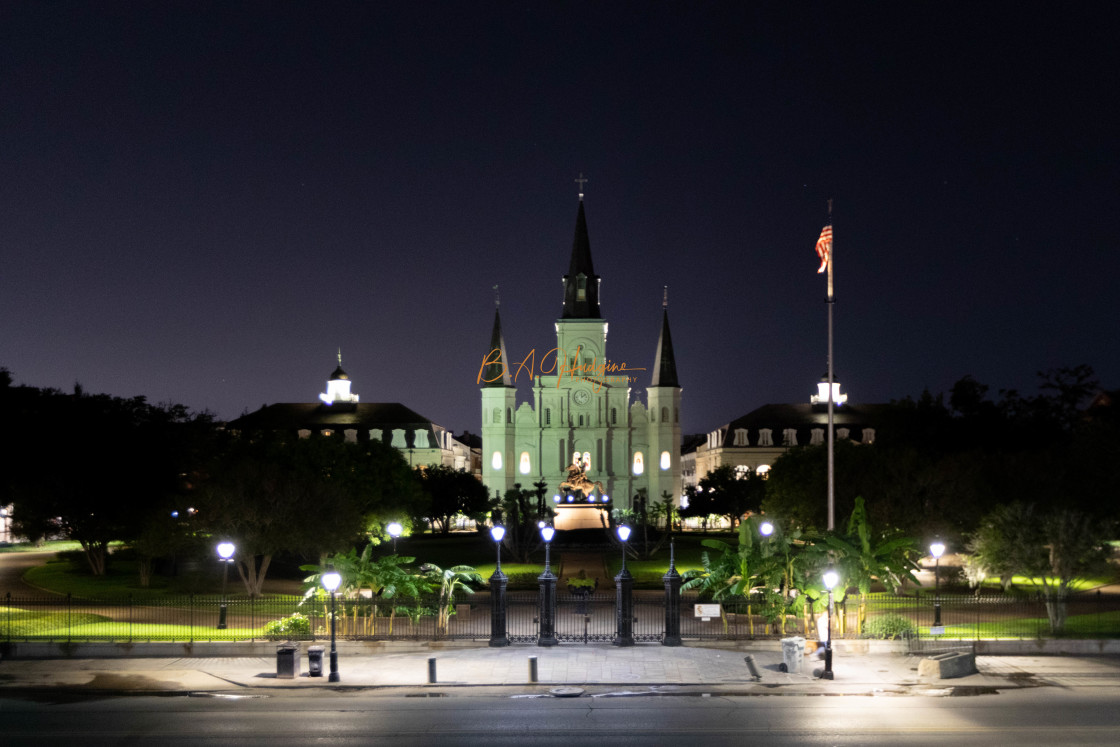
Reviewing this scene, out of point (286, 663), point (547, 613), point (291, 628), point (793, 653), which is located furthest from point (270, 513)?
point (793, 653)

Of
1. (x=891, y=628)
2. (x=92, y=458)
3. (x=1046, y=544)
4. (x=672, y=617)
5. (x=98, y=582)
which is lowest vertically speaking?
(x=98, y=582)

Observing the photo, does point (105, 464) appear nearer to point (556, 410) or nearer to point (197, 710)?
point (197, 710)

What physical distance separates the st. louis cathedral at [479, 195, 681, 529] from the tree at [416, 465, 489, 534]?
20.0 m

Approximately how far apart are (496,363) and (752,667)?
10199cm

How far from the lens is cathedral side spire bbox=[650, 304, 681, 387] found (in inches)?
5044

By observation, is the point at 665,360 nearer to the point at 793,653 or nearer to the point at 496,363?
the point at 496,363

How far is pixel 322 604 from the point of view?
28594 millimetres

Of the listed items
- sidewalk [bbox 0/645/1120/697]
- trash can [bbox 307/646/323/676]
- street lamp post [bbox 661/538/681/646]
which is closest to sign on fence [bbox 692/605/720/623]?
street lamp post [bbox 661/538/681/646]

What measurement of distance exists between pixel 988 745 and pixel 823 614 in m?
10.3

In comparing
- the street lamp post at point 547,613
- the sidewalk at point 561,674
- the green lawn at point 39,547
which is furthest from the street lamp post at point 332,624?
the green lawn at point 39,547

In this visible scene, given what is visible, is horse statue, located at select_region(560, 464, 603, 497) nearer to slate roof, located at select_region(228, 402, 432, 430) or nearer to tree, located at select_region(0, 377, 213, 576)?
tree, located at select_region(0, 377, 213, 576)

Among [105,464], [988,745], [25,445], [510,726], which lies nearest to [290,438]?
[105,464]

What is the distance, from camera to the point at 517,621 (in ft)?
108

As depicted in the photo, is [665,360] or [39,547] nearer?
[39,547]
